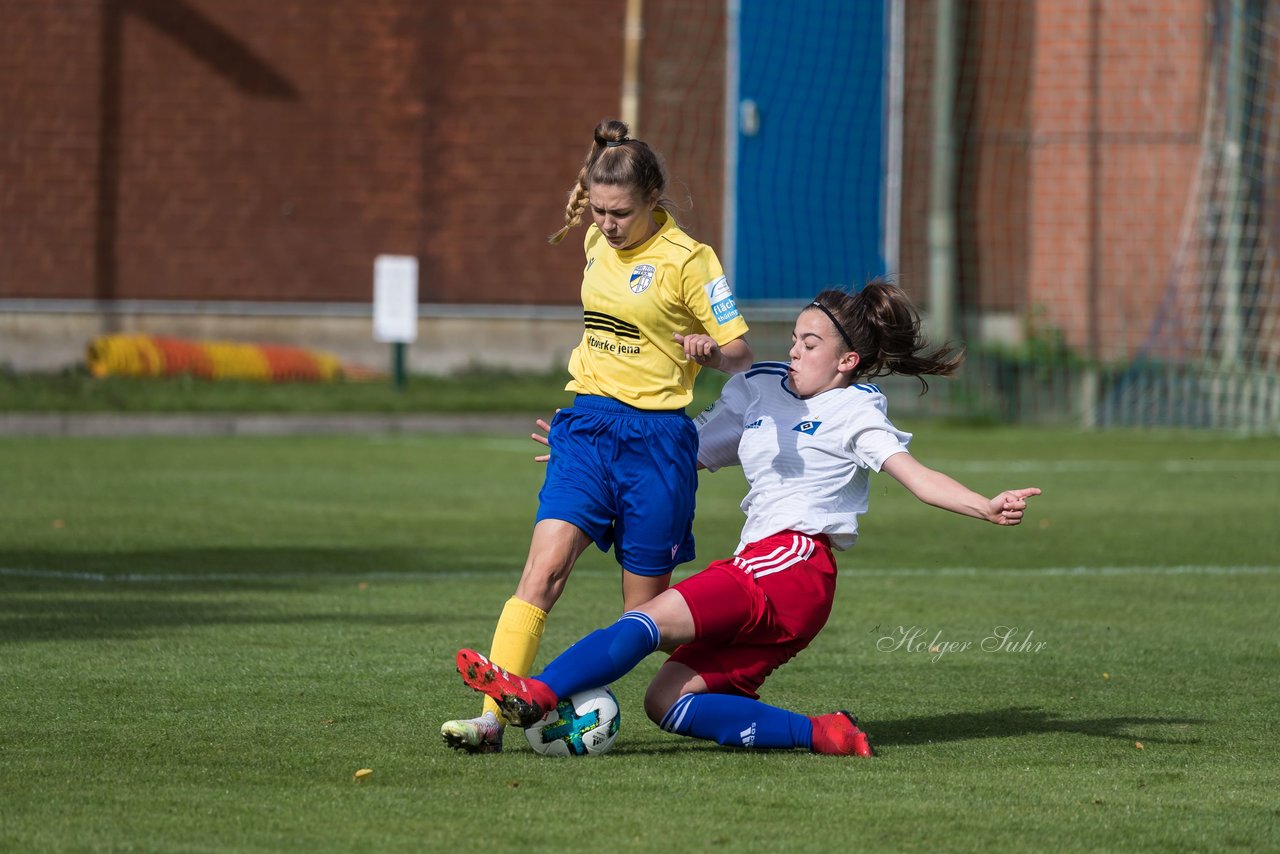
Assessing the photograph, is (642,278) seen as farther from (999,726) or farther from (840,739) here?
(999,726)

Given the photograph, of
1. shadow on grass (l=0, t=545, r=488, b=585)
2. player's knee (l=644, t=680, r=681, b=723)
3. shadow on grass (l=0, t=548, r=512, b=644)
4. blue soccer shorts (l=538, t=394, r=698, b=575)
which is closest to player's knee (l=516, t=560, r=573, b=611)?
blue soccer shorts (l=538, t=394, r=698, b=575)

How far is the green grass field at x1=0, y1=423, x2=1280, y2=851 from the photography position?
432 cm

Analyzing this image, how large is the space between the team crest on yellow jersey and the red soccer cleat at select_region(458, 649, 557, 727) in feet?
4.19

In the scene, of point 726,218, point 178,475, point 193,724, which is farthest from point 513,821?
point 726,218

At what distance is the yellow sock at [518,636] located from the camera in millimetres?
5270

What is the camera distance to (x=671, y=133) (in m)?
23.3

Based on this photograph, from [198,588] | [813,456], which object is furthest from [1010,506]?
[198,588]

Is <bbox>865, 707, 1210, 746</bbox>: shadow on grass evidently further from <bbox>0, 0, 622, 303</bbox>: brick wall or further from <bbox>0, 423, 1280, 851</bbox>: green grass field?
<bbox>0, 0, 622, 303</bbox>: brick wall

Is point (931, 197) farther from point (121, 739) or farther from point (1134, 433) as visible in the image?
point (121, 739)

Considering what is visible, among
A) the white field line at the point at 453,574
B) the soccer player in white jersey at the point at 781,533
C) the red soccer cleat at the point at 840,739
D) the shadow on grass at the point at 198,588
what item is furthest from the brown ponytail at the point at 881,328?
the white field line at the point at 453,574

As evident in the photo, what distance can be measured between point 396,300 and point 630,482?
15849 mm

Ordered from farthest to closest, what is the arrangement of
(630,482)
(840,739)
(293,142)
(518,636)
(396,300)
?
1. (293,142)
2. (396,300)
3. (630,482)
4. (518,636)
5. (840,739)

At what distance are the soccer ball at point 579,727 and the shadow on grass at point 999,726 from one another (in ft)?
2.74

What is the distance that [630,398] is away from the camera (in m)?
5.52
